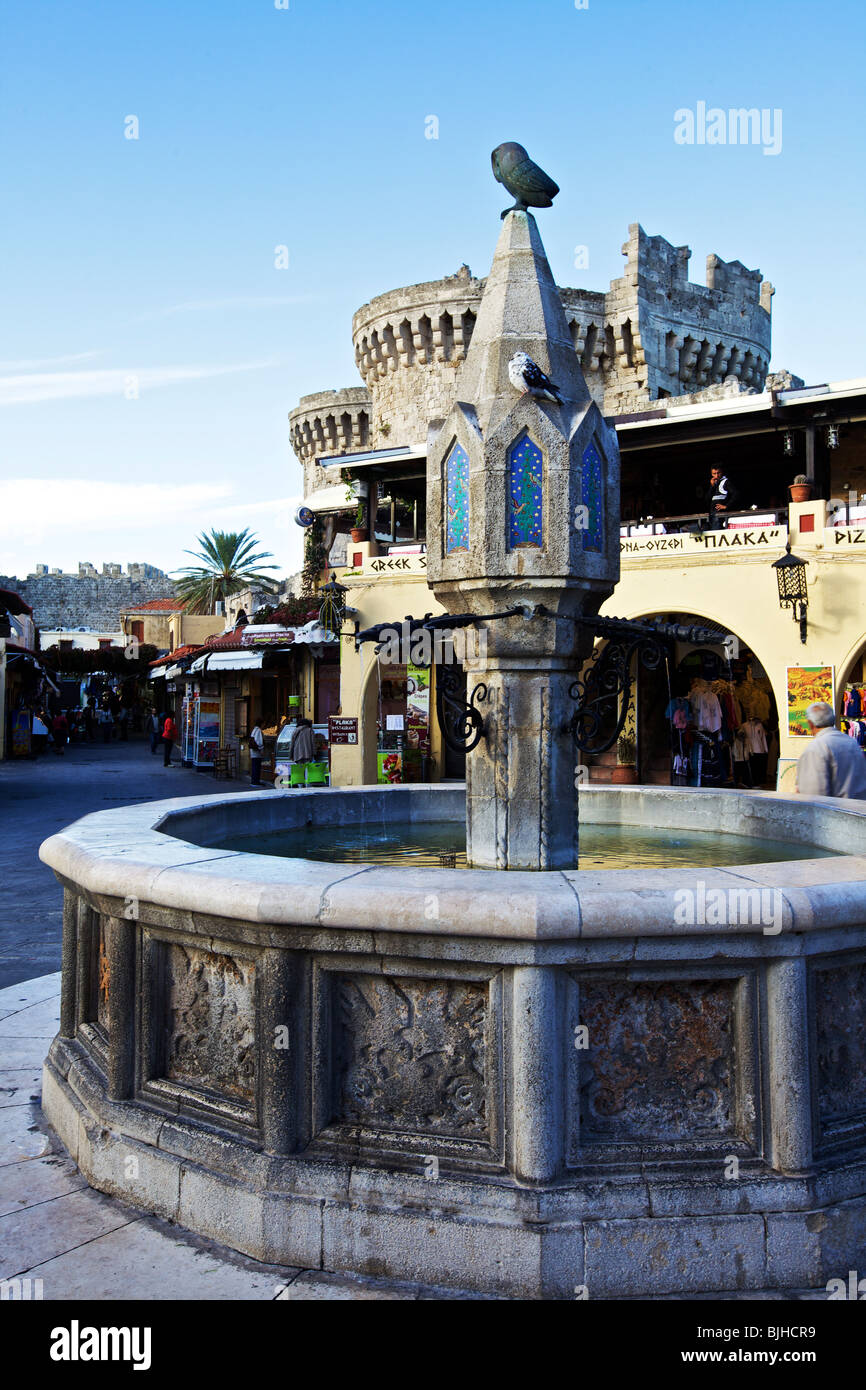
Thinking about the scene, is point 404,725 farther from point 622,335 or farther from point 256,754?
point 622,335

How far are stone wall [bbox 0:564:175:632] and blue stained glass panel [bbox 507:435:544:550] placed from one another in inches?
2437

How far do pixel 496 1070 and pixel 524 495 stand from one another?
106 inches

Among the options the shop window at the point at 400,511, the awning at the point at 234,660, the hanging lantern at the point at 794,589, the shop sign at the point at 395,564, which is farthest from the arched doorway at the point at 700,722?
the awning at the point at 234,660

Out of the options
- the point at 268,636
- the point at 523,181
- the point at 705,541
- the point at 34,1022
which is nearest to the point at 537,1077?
the point at 34,1022

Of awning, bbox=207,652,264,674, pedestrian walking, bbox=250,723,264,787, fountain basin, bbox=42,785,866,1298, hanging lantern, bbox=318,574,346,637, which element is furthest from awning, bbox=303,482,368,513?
fountain basin, bbox=42,785,866,1298

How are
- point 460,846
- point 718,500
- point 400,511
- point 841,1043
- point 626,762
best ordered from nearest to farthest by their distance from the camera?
point 841,1043 < point 460,846 < point 718,500 < point 626,762 < point 400,511

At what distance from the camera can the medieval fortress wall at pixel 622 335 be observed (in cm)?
2919

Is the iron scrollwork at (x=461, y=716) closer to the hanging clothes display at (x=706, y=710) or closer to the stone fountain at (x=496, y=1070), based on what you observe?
the stone fountain at (x=496, y=1070)

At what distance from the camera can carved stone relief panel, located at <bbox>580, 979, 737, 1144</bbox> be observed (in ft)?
9.84

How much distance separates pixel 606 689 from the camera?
493 cm

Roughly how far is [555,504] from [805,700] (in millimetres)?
11700

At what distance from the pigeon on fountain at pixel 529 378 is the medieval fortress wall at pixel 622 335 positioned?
82.5 ft

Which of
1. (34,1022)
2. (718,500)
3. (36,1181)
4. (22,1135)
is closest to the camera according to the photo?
(36,1181)
